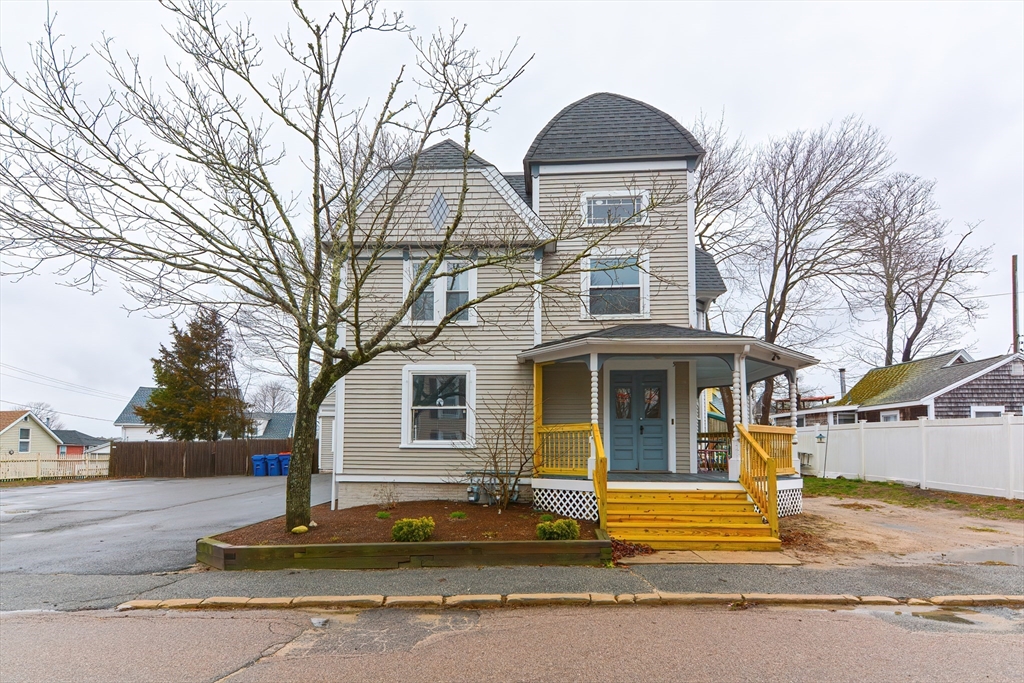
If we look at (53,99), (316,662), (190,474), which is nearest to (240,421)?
(190,474)

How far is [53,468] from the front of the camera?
2792cm

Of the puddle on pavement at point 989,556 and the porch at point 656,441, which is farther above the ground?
the porch at point 656,441

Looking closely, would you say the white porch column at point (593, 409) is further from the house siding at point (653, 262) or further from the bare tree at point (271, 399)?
the bare tree at point (271, 399)

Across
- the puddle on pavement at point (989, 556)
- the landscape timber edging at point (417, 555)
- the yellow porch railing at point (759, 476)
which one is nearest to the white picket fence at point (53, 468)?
the landscape timber edging at point (417, 555)

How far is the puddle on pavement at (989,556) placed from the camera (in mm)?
8625

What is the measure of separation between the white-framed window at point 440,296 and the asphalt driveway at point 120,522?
5264 mm

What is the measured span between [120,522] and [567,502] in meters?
9.26

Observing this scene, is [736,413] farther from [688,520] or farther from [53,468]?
[53,468]

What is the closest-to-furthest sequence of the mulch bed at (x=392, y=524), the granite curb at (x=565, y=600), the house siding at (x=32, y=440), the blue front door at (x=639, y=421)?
the granite curb at (x=565, y=600) → the mulch bed at (x=392, y=524) → the blue front door at (x=639, y=421) → the house siding at (x=32, y=440)

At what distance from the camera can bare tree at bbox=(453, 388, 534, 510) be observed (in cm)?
1171

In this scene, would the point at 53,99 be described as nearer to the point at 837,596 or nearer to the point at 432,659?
the point at 432,659

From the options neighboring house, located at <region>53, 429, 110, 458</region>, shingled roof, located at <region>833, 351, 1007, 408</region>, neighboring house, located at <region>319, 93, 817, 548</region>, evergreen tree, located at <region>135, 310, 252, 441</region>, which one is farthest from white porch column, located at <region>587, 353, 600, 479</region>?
neighboring house, located at <region>53, 429, 110, 458</region>

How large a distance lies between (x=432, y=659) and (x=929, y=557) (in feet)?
24.5

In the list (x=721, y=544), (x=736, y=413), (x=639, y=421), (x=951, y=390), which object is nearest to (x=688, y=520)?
(x=721, y=544)
